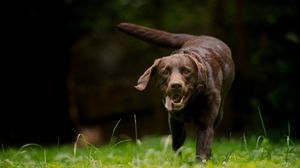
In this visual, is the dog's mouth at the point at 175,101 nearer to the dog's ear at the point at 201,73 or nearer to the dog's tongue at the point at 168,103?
the dog's tongue at the point at 168,103

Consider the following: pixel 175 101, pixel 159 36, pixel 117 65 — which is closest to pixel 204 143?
pixel 175 101

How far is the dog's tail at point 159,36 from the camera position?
8.88 m

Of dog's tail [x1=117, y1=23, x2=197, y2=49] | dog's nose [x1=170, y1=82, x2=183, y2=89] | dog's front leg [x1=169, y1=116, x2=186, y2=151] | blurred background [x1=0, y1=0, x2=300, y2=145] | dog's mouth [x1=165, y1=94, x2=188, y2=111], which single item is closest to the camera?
dog's nose [x1=170, y1=82, x2=183, y2=89]

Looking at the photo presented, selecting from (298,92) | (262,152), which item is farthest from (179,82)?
(298,92)

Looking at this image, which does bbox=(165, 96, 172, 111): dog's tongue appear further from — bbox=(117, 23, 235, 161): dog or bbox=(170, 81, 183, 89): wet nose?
bbox=(170, 81, 183, 89): wet nose

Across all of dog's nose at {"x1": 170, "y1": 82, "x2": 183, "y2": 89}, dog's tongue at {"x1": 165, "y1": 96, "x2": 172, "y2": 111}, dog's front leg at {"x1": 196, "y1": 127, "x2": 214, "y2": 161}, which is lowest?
dog's front leg at {"x1": 196, "y1": 127, "x2": 214, "y2": 161}

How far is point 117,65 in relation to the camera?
66.4 feet

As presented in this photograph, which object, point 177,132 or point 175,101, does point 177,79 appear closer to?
point 175,101

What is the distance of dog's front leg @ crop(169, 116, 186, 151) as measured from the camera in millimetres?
7948

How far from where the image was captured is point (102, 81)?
20375 mm

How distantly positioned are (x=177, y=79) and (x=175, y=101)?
266 mm

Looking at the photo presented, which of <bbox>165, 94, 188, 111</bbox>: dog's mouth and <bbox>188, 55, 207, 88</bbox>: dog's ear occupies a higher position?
<bbox>188, 55, 207, 88</bbox>: dog's ear

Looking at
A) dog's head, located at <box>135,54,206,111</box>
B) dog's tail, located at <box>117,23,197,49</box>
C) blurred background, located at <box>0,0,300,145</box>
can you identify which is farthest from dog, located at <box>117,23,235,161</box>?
blurred background, located at <box>0,0,300,145</box>

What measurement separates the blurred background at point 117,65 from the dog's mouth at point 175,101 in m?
6.64
